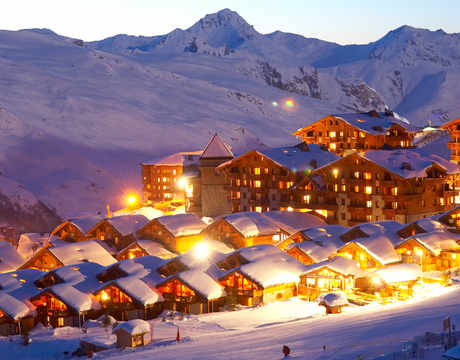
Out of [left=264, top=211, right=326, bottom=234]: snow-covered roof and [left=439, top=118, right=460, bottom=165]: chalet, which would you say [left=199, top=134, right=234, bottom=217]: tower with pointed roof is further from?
[left=439, top=118, right=460, bottom=165]: chalet

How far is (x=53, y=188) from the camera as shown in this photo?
130750 mm

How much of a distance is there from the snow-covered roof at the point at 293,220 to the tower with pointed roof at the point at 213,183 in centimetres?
1629

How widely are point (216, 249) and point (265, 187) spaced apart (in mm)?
22610

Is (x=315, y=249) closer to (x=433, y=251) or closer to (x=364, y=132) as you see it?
(x=433, y=251)

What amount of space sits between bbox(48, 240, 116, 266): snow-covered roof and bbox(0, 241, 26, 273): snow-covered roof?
5671 mm

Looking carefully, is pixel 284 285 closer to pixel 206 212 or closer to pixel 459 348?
pixel 459 348

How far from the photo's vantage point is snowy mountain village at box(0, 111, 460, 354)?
54.4m

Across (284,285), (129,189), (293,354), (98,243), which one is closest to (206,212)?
(98,243)

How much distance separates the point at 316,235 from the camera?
220 ft

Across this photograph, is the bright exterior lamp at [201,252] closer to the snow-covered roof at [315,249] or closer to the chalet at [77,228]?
the snow-covered roof at [315,249]

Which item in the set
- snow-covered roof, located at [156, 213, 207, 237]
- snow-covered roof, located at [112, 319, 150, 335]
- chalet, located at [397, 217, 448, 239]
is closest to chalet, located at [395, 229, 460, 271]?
chalet, located at [397, 217, 448, 239]

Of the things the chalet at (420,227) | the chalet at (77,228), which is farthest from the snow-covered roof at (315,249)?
the chalet at (77,228)

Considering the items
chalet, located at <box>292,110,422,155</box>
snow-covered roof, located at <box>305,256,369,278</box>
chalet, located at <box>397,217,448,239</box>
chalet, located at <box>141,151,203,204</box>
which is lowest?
snow-covered roof, located at <box>305,256,369,278</box>

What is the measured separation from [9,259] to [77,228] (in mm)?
10382
